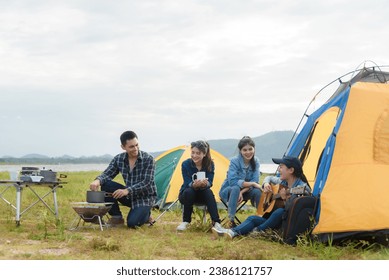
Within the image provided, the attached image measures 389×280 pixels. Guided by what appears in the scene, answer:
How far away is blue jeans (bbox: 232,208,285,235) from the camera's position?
5.52 metres

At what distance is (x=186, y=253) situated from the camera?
491 cm

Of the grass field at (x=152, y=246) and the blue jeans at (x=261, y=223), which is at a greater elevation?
the blue jeans at (x=261, y=223)

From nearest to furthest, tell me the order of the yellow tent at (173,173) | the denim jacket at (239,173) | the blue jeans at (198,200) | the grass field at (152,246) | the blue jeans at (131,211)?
the grass field at (152,246) < the blue jeans at (198,200) < the blue jeans at (131,211) < the denim jacket at (239,173) < the yellow tent at (173,173)

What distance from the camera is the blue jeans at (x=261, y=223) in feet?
18.1

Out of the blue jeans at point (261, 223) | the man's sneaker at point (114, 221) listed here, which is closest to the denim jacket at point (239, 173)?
the blue jeans at point (261, 223)

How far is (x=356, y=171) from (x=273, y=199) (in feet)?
3.36

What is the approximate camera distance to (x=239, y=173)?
6.68m

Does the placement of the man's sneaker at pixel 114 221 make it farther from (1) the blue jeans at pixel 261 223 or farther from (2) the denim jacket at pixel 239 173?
(1) the blue jeans at pixel 261 223

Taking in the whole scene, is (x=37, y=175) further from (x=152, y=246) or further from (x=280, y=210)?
(x=280, y=210)

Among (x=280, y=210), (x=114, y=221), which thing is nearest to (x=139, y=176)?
(x=114, y=221)

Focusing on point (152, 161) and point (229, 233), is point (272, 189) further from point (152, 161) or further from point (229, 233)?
point (152, 161)

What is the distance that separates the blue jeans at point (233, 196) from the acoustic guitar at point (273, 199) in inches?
5.0

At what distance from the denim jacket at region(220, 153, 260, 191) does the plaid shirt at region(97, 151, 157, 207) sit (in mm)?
905
